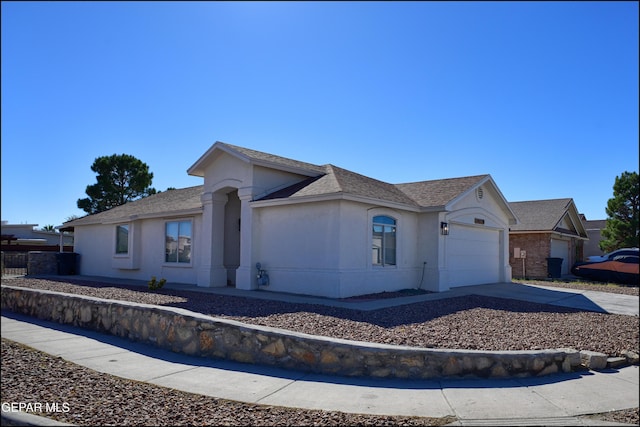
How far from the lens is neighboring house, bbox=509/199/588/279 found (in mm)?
22844

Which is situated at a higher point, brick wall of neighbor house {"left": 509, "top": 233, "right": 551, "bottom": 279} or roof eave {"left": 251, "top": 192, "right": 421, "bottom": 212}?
roof eave {"left": 251, "top": 192, "right": 421, "bottom": 212}

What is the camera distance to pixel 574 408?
16.2ft

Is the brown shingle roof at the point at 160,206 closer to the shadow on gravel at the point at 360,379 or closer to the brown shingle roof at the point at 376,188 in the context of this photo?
the brown shingle roof at the point at 376,188

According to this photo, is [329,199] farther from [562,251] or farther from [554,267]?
[562,251]

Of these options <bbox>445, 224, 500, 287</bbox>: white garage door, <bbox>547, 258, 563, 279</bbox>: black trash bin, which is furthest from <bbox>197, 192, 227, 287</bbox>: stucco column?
<bbox>547, 258, 563, 279</bbox>: black trash bin

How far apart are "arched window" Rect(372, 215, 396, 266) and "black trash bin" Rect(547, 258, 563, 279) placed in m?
10.9

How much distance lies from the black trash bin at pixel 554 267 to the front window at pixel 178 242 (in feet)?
53.8

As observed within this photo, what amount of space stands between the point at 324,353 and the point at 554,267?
18.8m

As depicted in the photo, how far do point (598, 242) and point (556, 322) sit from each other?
182cm

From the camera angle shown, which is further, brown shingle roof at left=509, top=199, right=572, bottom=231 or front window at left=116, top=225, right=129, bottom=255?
brown shingle roof at left=509, top=199, right=572, bottom=231

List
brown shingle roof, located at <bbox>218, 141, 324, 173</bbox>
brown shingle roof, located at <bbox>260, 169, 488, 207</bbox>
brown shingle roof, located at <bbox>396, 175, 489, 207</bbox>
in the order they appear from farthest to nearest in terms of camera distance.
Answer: brown shingle roof, located at <bbox>396, 175, 489, 207</bbox>
brown shingle roof, located at <bbox>218, 141, 324, 173</bbox>
brown shingle roof, located at <bbox>260, 169, 488, 207</bbox>

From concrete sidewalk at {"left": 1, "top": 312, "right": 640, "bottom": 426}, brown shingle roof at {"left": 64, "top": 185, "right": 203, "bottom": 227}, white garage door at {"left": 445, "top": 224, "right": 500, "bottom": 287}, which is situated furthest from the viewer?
brown shingle roof at {"left": 64, "top": 185, "right": 203, "bottom": 227}

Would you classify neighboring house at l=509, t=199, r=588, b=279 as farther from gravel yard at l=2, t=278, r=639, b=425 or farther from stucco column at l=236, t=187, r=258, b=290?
stucco column at l=236, t=187, r=258, b=290

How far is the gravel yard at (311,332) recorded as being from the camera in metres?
4.58
